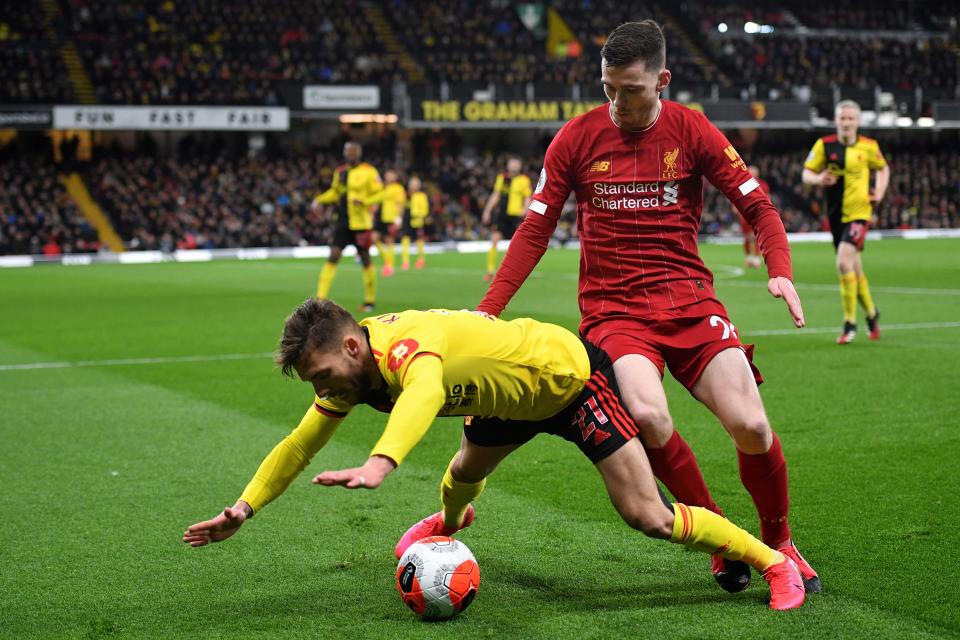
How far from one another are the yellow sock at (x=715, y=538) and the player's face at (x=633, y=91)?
4.95ft

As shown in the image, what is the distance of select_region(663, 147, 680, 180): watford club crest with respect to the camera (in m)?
4.53

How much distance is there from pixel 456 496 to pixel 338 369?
123 cm

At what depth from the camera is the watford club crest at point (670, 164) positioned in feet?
14.9

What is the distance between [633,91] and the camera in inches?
171

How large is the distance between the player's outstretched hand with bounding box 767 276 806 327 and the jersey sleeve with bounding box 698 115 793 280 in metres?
0.21

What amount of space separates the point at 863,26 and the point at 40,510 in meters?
53.0

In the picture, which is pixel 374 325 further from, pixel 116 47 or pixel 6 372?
pixel 116 47

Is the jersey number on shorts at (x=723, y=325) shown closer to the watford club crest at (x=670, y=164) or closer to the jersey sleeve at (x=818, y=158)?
the watford club crest at (x=670, y=164)

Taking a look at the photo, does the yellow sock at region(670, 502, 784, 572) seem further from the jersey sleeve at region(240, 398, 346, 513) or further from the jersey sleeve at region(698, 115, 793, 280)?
the jersey sleeve at region(240, 398, 346, 513)

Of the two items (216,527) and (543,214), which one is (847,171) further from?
(216,527)

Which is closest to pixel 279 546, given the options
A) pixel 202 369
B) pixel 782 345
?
pixel 202 369

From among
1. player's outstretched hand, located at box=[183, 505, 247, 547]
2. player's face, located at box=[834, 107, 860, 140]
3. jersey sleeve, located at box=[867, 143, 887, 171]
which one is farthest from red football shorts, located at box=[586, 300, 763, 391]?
jersey sleeve, located at box=[867, 143, 887, 171]

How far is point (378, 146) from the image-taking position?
1601 inches

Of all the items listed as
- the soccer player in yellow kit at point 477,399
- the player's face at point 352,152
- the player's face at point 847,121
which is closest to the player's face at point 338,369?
the soccer player in yellow kit at point 477,399
